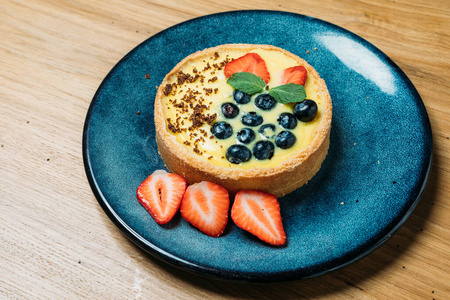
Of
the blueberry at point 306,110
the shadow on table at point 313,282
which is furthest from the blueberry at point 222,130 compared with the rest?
the shadow on table at point 313,282

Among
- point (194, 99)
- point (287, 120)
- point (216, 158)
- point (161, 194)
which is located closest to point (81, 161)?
point (161, 194)

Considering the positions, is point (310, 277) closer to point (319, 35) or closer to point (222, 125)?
point (222, 125)

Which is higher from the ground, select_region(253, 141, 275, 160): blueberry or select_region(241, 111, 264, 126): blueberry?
select_region(241, 111, 264, 126): blueberry

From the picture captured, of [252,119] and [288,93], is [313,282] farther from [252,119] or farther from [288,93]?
[288,93]

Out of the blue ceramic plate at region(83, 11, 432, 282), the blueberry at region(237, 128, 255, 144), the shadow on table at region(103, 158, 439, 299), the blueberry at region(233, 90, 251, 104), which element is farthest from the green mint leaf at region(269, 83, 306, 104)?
the shadow on table at region(103, 158, 439, 299)

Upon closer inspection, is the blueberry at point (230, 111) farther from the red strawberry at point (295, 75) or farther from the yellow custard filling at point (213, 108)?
the red strawberry at point (295, 75)

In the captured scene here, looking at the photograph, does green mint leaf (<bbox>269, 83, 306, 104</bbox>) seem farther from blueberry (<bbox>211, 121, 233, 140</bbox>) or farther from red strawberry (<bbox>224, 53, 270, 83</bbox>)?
blueberry (<bbox>211, 121, 233, 140</bbox>)


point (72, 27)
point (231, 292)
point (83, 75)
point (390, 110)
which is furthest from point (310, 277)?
point (72, 27)
